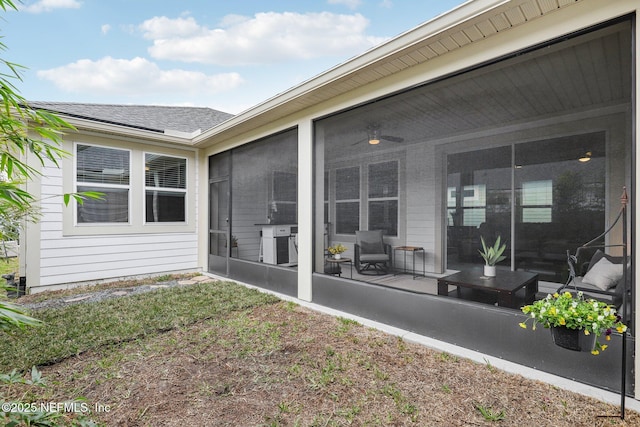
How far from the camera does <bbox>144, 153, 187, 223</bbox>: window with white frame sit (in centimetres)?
627

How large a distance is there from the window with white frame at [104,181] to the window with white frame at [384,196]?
471 centimetres

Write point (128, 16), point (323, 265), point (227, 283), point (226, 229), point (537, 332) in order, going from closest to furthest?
point (537, 332), point (323, 265), point (227, 283), point (226, 229), point (128, 16)

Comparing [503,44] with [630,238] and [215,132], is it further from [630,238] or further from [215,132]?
[215,132]

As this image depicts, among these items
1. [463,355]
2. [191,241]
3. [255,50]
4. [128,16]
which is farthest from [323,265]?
[255,50]

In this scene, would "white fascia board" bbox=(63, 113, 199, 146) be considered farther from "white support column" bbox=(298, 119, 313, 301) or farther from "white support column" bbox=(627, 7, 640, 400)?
"white support column" bbox=(627, 7, 640, 400)

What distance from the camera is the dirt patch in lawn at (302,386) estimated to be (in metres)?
2.02

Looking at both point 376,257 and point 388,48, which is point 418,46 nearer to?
point 388,48

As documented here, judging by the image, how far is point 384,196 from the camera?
371 cm

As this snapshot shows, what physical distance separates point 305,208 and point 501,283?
260cm

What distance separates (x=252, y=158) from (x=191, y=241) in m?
2.54

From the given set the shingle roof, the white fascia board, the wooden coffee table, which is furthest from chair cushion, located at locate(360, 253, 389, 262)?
A: the shingle roof

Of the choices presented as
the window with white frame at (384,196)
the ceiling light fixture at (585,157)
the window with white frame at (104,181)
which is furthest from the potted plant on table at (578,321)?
the window with white frame at (104,181)

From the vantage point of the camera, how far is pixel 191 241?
691cm

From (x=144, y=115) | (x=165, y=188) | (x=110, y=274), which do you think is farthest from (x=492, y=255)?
(x=144, y=115)
